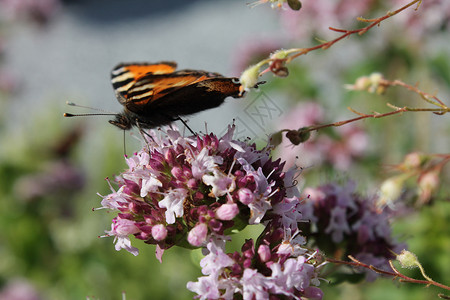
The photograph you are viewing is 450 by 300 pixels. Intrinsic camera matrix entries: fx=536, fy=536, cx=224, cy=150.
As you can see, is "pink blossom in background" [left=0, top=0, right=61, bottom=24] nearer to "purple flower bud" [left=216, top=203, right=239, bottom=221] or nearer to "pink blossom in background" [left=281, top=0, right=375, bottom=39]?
"pink blossom in background" [left=281, top=0, right=375, bottom=39]

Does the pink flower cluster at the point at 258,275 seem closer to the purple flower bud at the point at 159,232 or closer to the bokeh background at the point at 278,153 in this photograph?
the purple flower bud at the point at 159,232

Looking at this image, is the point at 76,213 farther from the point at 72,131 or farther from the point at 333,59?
the point at 333,59

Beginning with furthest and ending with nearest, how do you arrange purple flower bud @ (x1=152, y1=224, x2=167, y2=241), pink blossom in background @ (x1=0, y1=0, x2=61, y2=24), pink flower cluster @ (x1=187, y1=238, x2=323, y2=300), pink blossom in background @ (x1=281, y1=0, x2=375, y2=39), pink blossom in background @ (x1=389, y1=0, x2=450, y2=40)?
pink blossom in background @ (x1=0, y1=0, x2=61, y2=24)
pink blossom in background @ (x1=281, y1=0, x2=375, y2=39)
pink blossom in background @ (x1=389, y1=0, x2=450, y2=40)
purple flower bud @ (x1=152, y1=224, x2=167, y2=241)
pink flower cluster @ (x1=187, y1=238, x2=323, y2=300)

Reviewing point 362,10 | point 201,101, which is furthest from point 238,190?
point 362,10

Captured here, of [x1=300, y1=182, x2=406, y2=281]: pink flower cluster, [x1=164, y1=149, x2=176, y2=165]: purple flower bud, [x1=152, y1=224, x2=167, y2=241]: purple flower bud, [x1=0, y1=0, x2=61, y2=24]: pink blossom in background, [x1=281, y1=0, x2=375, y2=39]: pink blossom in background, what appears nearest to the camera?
[x1=152, y1=224, x2=167, y2=241]: purple flower bud

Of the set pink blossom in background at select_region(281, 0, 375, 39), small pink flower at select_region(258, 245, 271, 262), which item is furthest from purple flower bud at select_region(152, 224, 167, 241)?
pink blossom in background at select_region(281, 0, 375, 39)

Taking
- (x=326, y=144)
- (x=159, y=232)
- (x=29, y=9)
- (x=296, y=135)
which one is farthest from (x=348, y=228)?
(x=29, y=9)
